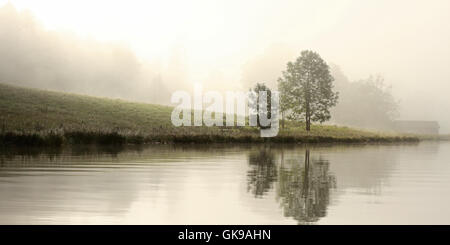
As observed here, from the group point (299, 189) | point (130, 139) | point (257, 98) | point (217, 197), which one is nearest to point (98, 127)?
point (130, 139)

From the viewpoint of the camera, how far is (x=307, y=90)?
283 feet

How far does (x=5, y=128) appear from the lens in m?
42.0

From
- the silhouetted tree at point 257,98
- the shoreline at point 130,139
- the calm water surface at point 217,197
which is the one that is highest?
the silhouetted tree at point 257,98

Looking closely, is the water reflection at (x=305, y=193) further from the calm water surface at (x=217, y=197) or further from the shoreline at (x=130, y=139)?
the shoreline at (x=130, y=139)

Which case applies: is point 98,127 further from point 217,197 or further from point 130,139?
point 217,197

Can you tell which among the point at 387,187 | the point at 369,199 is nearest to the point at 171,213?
the point at 369,199

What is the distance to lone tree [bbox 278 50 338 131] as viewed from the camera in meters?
85.8

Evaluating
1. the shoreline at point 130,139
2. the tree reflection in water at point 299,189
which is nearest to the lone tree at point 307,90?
the shoreline at point 130,139

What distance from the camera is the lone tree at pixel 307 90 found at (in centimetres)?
8575

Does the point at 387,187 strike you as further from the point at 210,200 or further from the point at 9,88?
the point at 9,88

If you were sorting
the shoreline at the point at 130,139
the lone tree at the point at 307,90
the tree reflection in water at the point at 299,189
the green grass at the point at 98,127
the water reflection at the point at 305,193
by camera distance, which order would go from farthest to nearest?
the lone tree at the point at 307,90
the green grass at the point at 98,127
the shoreline at the point at 130,139
the tree reflection in water at the point at 299,189
the water reflection at the point at 305,193

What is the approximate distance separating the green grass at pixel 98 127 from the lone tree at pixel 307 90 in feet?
19.3

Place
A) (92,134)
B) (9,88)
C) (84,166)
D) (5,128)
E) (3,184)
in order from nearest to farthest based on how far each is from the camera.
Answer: (3,184), (84,166), (5,128), (92,134), (9,88)

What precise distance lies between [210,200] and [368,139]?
70039 mm
